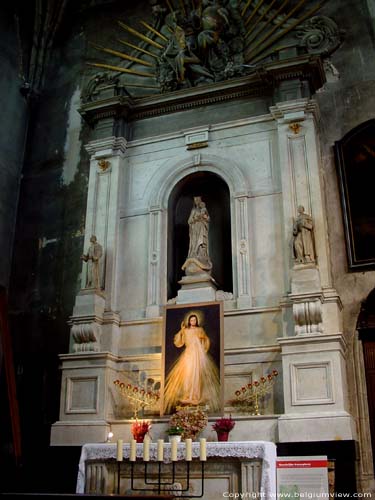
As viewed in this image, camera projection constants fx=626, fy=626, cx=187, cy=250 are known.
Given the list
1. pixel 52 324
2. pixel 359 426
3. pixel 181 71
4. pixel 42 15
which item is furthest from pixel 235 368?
pixel 42 15

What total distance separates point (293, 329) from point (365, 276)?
150cm

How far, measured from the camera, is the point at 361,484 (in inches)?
352

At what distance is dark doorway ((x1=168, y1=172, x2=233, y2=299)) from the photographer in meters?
11.4

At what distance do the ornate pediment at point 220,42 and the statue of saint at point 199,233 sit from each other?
2546mm

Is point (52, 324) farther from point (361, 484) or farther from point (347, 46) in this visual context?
point (347, 46)

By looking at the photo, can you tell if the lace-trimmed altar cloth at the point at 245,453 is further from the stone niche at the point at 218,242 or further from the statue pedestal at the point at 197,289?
the statue pedestal at the point at 197,289

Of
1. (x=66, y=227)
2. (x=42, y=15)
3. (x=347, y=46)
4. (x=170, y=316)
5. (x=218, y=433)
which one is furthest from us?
(x=42, y=15)

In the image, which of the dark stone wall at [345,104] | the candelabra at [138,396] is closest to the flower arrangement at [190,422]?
the candelabra at [138,396]

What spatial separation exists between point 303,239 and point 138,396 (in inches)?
144

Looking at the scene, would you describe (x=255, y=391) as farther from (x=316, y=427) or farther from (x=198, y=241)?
(x=198, y=241)

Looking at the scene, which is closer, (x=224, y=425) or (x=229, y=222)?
(x=224, y=425)

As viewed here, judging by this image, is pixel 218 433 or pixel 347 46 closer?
pixel 218 433

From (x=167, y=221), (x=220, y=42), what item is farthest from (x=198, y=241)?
(x=220, y=42)

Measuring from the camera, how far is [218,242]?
11.7 m
